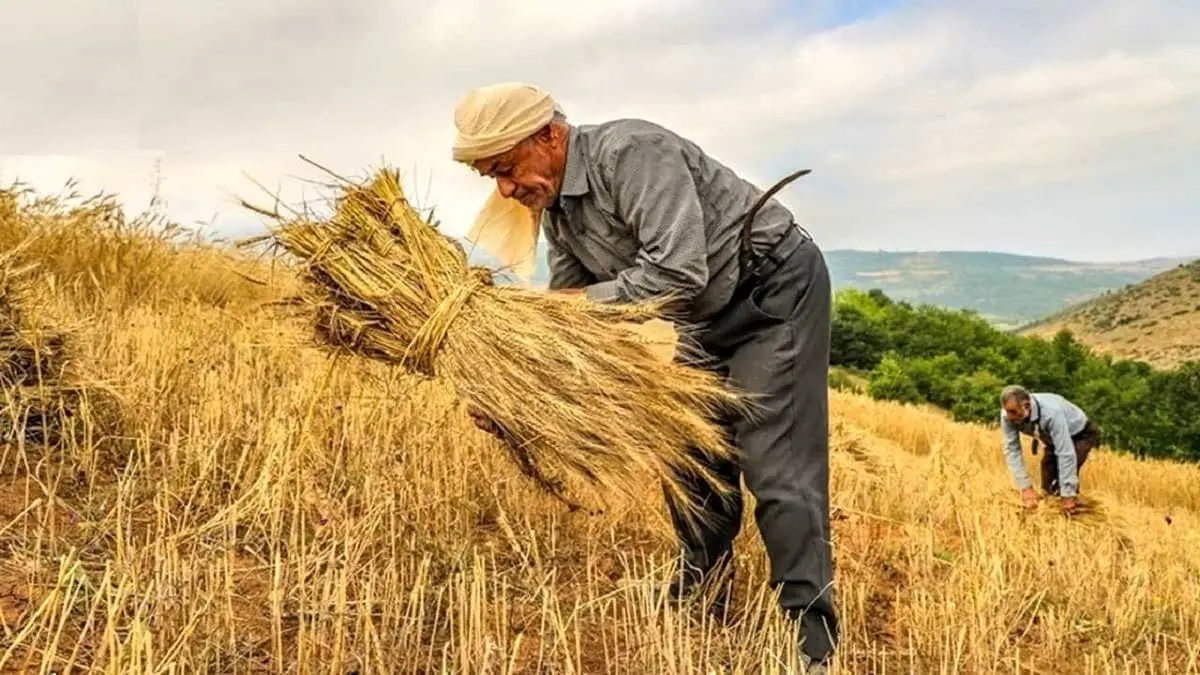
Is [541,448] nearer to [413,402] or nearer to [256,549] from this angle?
[256,549]

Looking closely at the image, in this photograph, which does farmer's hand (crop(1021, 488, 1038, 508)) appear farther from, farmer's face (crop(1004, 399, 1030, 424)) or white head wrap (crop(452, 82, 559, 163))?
white head wrap (crop(452, 82, 559, 163))

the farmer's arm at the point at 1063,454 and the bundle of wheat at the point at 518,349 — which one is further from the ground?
the bundle of wheat at the point at 518,349

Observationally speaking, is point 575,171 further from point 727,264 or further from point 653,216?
point 727,264

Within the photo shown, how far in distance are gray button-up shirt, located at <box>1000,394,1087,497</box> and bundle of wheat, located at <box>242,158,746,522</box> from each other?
650cm

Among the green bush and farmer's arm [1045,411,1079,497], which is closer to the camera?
farmer's arm [1045,411,1079,497]

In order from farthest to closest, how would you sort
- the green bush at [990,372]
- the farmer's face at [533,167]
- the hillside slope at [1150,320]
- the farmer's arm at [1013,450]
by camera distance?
the hillside slope at [1150,320] < the green bush at [990,372] < the farmer's arm at [1013,450] < the farmer's face at [533,167]

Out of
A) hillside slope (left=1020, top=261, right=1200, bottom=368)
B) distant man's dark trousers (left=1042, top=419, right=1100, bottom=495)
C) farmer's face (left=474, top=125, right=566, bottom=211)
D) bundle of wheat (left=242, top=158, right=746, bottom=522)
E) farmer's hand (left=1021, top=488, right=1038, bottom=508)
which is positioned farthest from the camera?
hillside slope (left=1020, top=261, right=1200, bottom=368)

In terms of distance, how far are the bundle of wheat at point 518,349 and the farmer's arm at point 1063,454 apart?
21.2 feet

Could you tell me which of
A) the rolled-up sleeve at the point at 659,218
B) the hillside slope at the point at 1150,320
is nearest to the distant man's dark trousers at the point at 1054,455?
the rolled-up sleeve at the point at 659,218

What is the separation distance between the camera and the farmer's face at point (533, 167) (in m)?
2.86

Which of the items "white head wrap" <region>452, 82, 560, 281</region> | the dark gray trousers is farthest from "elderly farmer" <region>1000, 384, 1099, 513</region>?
"white head wrap" <region>452, 82, 560, 281</region>

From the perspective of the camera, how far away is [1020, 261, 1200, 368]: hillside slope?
5769 cm

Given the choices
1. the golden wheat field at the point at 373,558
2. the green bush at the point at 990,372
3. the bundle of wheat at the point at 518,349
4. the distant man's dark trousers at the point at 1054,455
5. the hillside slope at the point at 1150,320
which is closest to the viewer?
the golden wheat field at the point at 373,558

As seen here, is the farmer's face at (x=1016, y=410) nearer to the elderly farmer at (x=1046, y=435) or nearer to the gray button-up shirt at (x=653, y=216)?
the elderly farmer at (x=1046, y=435)
